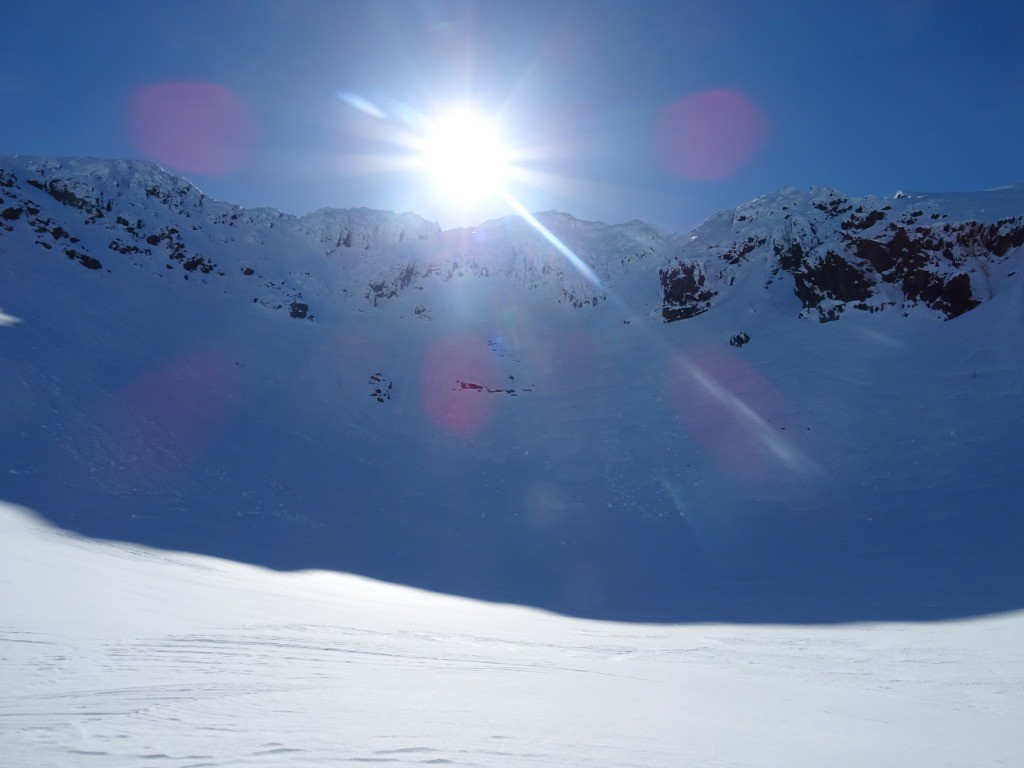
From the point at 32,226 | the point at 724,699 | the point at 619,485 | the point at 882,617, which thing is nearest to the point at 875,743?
the point at 724,699

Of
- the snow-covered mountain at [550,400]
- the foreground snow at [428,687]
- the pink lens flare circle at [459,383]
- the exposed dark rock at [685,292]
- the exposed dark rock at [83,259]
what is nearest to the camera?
the foreground snow at [428,687]

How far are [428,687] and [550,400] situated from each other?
99.4 ft

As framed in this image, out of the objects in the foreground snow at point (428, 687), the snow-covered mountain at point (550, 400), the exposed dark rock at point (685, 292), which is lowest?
the foreground snow at point (428, 687)

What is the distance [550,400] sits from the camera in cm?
3569

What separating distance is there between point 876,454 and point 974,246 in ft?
51.2

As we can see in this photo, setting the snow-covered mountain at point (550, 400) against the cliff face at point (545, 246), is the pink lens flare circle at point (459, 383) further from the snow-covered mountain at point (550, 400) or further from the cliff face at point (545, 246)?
the cliff face at point (545, 246)

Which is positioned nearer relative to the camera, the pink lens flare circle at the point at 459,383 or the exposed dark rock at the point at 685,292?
the pink lens flare circle at the point at 459,383

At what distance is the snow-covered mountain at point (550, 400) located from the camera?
18.3 meters

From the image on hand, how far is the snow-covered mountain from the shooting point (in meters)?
18.3

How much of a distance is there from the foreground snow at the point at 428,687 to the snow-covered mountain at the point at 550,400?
578cm

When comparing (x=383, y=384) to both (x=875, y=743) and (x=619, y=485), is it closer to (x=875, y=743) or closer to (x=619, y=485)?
(x=619, y=485)

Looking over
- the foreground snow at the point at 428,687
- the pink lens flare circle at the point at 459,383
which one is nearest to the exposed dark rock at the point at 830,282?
the pink lens flare circle at the point at 459,383

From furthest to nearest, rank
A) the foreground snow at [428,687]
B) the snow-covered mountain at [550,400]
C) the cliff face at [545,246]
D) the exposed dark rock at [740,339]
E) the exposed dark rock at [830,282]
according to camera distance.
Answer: the exposed dark rock at [740,339] → the exposed dark rock at [830,282] → the cliff face at [545,246] → the snow-covered mountain at [550,400] → the foreground snow at [428,687]

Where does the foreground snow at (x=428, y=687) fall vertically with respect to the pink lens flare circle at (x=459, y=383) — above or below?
below
